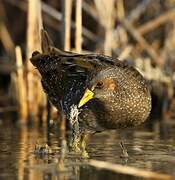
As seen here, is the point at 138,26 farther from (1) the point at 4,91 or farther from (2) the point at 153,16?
(1) the point at 4,91

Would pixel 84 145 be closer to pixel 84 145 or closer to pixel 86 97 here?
pixel 84 145

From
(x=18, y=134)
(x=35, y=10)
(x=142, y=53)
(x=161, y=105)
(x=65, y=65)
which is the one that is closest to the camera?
(x=65, y=65)

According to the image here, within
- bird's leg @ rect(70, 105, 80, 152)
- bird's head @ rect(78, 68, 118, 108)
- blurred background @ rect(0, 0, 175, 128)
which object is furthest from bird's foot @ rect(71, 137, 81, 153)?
blurred background @ rect(0, 0, 175, 128)

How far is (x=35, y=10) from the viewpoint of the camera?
30.7ft

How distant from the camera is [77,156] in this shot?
21.0 ft

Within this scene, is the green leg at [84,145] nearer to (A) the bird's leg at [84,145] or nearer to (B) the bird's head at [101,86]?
(A) the bird's leg at [84,145]

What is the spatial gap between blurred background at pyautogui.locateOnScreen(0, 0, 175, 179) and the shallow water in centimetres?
1

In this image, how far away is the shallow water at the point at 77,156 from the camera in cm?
559

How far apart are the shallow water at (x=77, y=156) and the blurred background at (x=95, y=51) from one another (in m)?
0.01

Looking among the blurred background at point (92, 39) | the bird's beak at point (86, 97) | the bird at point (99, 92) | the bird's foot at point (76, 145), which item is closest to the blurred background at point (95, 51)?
the blurred background at point (92, 39)

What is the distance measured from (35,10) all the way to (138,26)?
2.47m

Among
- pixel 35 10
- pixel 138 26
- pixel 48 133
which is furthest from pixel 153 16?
pixel 48 133

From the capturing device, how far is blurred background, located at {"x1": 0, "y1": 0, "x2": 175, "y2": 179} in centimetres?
737

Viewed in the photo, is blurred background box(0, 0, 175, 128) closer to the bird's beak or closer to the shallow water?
the shallow water
